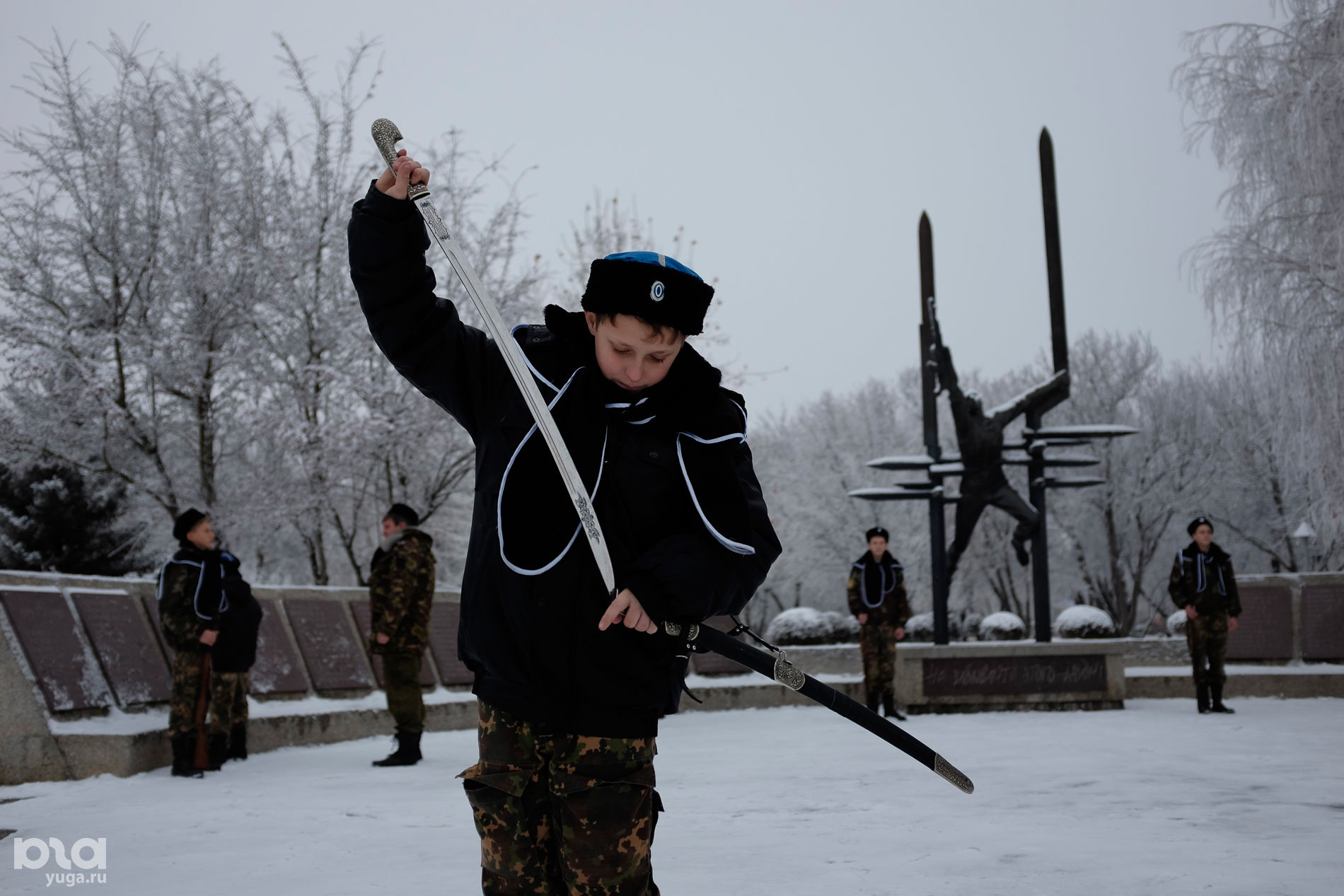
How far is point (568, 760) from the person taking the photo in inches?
92.4

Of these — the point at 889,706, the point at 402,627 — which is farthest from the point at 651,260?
the point at 889,706

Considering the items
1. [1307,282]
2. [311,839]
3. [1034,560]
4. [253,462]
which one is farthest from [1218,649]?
[253,462]

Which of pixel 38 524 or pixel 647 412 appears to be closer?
pixel 647 412

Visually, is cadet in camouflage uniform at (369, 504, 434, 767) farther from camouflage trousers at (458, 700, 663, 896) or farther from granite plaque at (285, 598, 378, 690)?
camouflage trousers at (458, 700, 663, 896)

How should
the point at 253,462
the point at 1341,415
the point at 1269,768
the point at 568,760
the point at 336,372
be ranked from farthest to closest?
the point at 253,462
the point at 336,372
the point at 1341,415
the point at 1269,768
the point at 568,760

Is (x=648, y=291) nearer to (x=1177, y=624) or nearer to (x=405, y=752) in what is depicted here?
(x=405, y=752)

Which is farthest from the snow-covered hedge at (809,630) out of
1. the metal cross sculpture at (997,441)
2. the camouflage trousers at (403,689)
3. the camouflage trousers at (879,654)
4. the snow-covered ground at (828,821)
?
the camouflage trousers at (403,689)

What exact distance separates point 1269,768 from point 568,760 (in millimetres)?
7064

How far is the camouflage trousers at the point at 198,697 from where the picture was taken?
27.9 feet

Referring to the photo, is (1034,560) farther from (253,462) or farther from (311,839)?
(253,462)

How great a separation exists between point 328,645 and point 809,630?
9.45 meters

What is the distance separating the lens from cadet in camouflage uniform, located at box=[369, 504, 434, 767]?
909 centimetres

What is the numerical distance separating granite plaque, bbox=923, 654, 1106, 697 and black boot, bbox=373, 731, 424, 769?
23.2ft

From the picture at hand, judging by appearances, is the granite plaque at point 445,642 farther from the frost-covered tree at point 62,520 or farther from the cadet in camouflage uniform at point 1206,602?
the frost-covered tree at point 62,520
